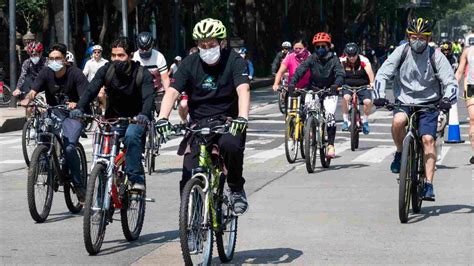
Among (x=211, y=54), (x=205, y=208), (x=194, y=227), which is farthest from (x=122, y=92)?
(x=194, y=227)

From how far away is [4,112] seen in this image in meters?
29.3

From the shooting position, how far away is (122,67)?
431 inches

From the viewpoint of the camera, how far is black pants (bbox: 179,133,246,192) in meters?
9.09

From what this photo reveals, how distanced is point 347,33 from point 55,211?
68372 mm

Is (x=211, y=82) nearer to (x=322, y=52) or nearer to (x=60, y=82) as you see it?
(x=60, y=82)

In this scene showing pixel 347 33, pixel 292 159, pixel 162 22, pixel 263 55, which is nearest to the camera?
pixel 292 159

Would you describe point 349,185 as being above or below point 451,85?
below

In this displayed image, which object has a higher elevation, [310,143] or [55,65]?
[55,65]

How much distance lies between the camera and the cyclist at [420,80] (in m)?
12.0

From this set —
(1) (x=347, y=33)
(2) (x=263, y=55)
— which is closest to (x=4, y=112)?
(2) (x=263, y=55)

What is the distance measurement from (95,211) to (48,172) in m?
2.21

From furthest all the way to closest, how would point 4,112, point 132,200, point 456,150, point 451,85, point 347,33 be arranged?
point 347,33, point 4,112, point 456,150, point 451,85, point 132,200

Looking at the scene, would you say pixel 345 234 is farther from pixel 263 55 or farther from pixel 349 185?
pixel 263 55

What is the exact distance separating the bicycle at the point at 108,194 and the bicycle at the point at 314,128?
589 cm
